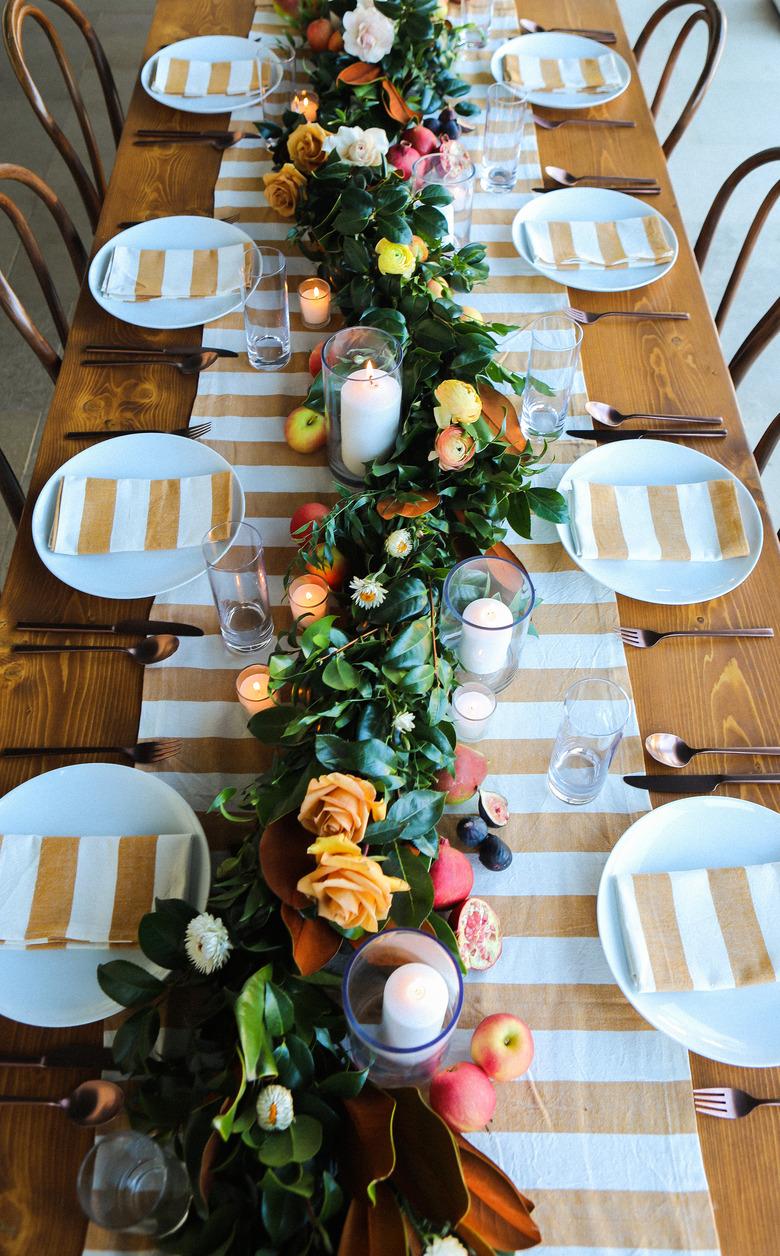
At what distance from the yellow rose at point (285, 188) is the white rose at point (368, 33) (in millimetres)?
249

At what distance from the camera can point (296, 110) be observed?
5.64 ft

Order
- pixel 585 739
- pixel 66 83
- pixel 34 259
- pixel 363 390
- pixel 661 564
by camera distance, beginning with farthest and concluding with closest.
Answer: pixel 66 83
pixel 34 259
pixel 661 564
pixel 363 390
pixel 585 739

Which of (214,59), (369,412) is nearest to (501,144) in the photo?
(214,59)

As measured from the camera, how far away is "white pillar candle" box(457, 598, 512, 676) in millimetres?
1066

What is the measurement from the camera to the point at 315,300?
1562 millimetres

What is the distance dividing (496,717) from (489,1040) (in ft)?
1.30

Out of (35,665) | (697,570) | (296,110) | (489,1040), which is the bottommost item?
(35,665)

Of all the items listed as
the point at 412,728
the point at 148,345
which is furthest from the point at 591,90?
the point at 412,728

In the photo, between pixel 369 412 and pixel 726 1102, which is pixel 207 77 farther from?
pixel 726 1102

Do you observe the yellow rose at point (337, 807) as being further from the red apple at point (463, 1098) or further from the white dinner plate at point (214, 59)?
the white dinner plate at point (214, 59)

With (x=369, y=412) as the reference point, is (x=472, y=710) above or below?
below

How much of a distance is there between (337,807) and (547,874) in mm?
342

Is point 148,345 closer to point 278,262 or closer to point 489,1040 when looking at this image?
point 278,262

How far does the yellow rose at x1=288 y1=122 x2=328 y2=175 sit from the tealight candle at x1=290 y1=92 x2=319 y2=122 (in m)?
0.11
